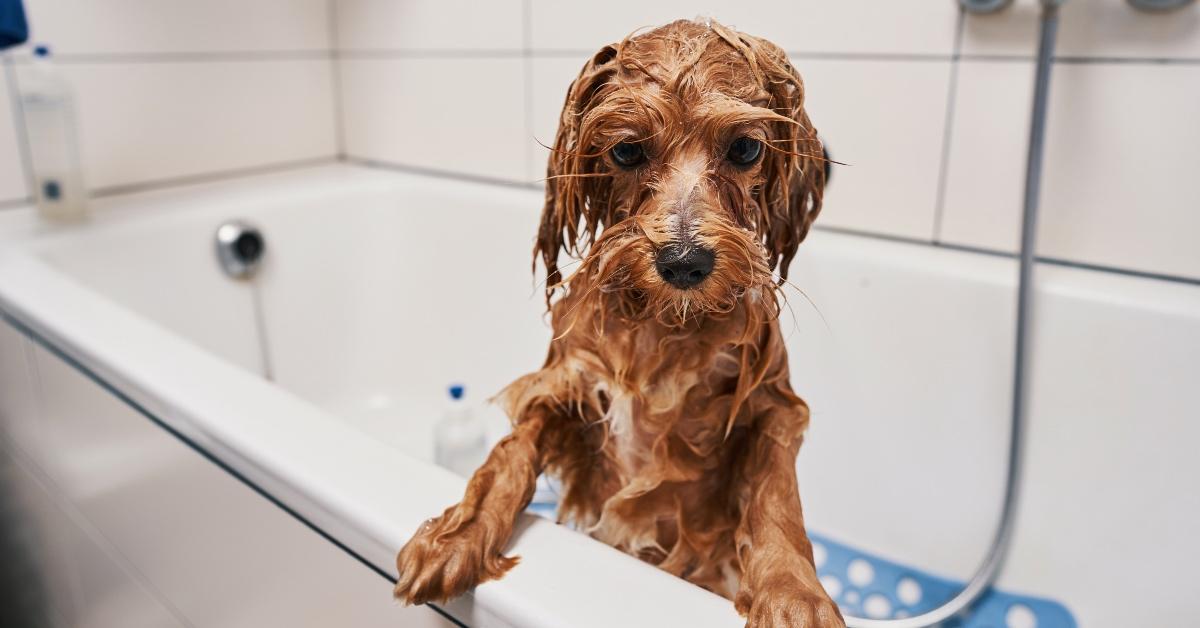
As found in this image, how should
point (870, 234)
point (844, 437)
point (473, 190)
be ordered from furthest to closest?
point (473, 190) → point (870, 234) → point (844, 437)

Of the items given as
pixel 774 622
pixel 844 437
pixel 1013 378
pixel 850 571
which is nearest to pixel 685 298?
pixel 774 622

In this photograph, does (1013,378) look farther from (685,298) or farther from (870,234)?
(685,298)

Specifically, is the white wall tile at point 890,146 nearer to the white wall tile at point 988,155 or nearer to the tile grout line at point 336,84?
the white wall tile at point 988,155

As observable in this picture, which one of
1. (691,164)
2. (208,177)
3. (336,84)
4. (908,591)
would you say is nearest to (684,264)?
(691,164)

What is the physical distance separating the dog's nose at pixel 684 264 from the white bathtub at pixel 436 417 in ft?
0.41

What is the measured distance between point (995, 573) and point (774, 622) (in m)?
0.75

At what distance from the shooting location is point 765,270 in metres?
0.40

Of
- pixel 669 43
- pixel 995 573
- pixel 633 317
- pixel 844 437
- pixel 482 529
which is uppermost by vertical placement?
pixel 669 43

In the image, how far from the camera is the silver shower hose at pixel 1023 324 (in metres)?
0.92

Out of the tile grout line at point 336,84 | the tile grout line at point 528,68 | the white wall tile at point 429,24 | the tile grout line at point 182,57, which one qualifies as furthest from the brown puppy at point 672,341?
the tile grout line at point 336,84

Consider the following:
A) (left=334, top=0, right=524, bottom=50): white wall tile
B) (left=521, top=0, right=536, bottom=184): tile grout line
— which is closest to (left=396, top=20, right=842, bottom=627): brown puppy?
(left=521, top=0, right=536, bottom=184): tile grout line

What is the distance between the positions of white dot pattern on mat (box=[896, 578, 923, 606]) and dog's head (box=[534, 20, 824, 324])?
59cm

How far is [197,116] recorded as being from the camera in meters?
1.65

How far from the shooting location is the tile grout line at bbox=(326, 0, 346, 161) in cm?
181
